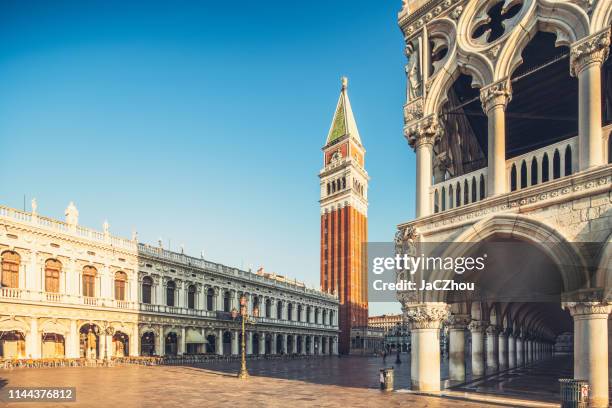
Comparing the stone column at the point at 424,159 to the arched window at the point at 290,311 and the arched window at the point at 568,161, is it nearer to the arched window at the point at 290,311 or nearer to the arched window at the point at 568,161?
the arched window at the point at 568,161

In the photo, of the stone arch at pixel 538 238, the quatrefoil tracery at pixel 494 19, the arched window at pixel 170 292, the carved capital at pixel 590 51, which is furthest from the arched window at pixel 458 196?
the arched window at pixel 170 292

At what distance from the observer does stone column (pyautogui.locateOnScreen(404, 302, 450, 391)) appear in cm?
1617

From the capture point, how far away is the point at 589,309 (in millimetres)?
12039

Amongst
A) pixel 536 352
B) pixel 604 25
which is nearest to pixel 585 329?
pixel 604 25

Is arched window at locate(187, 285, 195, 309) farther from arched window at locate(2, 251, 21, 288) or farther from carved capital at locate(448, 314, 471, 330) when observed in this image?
carved capital at locate(448, 314, 471, 330)

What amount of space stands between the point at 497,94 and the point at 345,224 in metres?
69.1

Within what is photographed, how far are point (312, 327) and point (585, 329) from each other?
62.8 metres

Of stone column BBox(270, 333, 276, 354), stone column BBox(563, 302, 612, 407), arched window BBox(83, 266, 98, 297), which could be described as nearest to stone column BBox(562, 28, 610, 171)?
stone column BBox(563, 302, 612, 407)

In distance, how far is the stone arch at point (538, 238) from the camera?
12367 millimetres

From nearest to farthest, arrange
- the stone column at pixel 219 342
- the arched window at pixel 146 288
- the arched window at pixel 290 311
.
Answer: the arched window at pixel 146 288
the stone column at pixel 219 342
the arched window at pixel 290 311

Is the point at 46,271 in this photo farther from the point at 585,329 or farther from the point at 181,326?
the point at 585,329

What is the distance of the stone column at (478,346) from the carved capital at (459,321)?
2.62 meters

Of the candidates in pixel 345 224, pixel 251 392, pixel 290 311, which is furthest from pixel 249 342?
pixel 251 392

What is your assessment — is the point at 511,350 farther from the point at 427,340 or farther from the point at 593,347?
the point at 593,347
